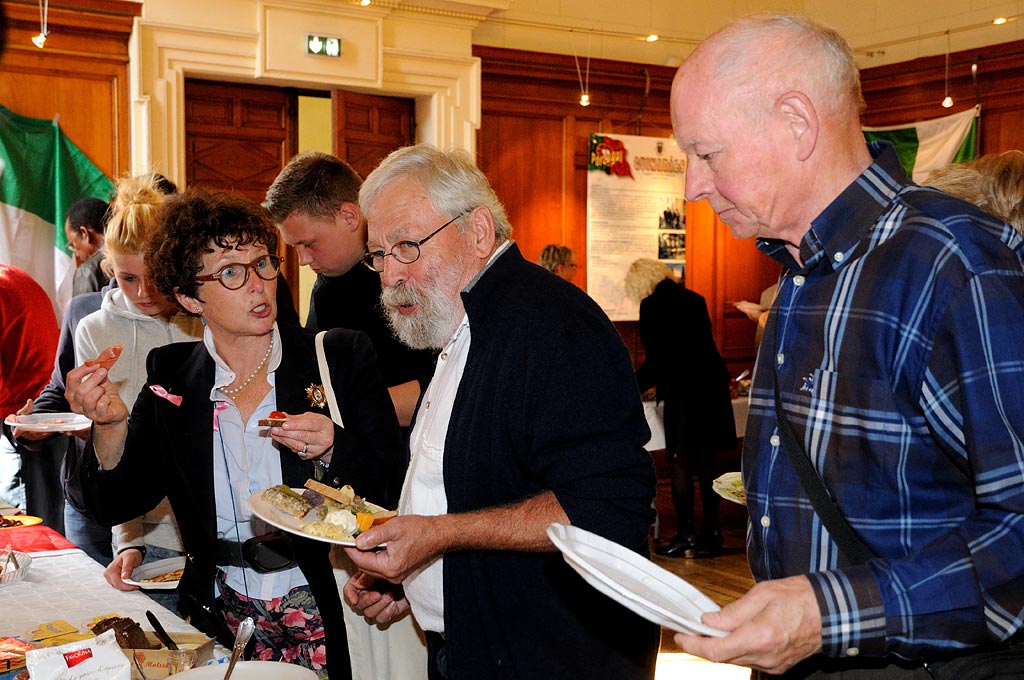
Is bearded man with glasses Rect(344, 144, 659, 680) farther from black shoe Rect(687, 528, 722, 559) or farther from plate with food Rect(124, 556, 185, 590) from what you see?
black shoe Rect(687, 528, 722, 559)

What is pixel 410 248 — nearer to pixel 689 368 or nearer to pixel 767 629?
pixel 767 629

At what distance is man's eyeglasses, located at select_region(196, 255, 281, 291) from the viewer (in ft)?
7.39

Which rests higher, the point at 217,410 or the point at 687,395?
the point at 217,410

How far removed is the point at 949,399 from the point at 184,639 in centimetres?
141

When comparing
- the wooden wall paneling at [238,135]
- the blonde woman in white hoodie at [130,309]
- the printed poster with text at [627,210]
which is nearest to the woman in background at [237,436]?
the blonde woman in white hoodie at [130,309]

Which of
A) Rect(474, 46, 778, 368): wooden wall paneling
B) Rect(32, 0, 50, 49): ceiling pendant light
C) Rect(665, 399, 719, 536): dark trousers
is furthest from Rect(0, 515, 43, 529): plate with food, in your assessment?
Rect(474, 46, 778, 368): wooden wall paneling

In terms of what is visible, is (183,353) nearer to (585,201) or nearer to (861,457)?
(861,457)

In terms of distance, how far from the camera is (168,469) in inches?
89.3

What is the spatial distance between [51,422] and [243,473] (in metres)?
0.81

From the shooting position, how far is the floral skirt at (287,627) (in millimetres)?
2104

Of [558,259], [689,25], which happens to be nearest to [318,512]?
[558,259]

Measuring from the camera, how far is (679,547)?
6062 mm

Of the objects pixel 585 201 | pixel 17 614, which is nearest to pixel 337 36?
pixel 585 201

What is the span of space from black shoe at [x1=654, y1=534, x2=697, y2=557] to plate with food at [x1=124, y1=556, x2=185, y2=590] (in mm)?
4193
